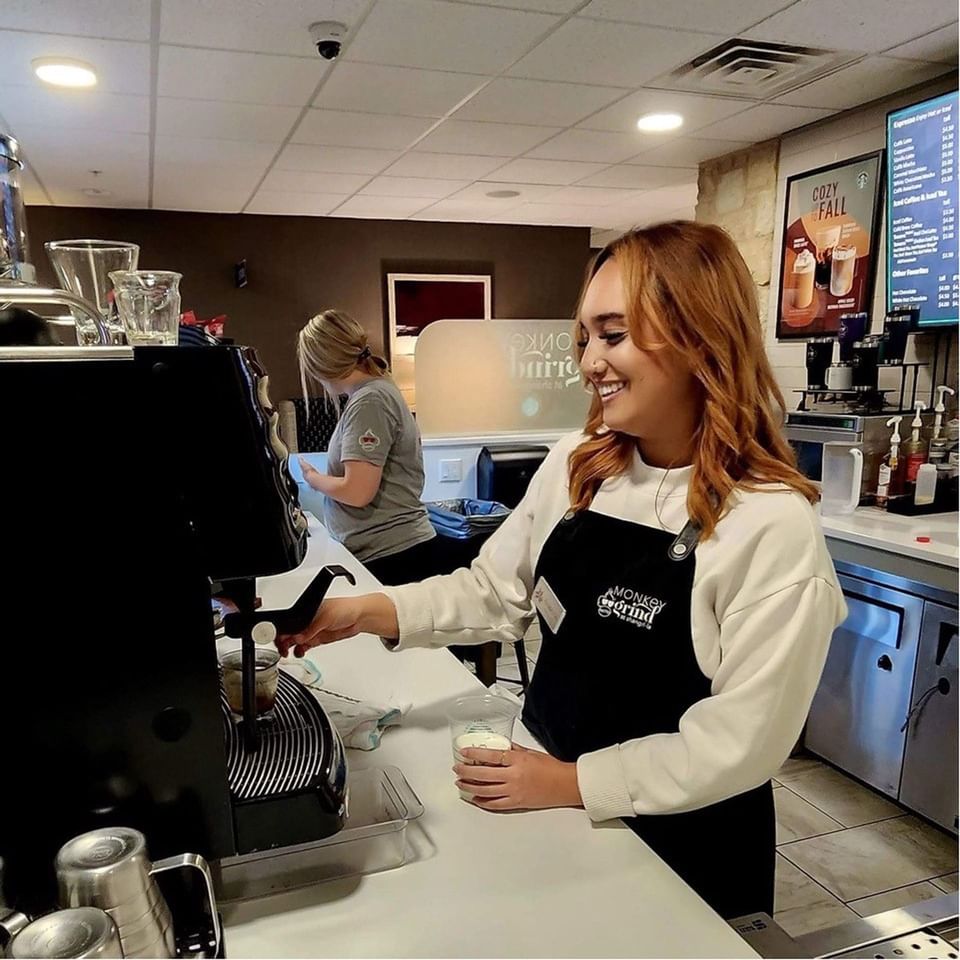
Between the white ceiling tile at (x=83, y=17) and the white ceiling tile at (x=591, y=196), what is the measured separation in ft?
9.40

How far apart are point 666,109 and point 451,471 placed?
2417 mm

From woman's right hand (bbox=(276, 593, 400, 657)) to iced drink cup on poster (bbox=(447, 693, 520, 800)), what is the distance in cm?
16

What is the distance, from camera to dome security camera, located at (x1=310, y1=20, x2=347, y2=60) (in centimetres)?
236

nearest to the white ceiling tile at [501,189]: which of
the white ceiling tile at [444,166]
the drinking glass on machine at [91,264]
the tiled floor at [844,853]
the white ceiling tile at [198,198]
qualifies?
the white ceiling tile at [444,166]

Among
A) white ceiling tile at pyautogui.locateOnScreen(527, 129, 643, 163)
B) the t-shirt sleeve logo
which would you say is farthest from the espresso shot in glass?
white ceiling tile at pyautogui.locateOnScreen(527, 129, 643, 163)

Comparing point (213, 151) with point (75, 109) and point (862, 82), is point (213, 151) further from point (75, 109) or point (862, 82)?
point (862, 82)

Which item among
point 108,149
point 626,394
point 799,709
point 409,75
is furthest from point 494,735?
point 108,149

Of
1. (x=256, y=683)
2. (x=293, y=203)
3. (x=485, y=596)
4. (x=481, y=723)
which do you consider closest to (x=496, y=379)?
(x=293, y=203)

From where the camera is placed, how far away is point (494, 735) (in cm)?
104

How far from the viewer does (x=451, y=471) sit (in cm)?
488

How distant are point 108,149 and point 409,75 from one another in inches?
71.1

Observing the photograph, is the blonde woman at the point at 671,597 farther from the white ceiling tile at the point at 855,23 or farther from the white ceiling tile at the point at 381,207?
the white ceiling tile at the point at 381,207

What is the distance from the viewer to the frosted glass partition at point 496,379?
5.07 m

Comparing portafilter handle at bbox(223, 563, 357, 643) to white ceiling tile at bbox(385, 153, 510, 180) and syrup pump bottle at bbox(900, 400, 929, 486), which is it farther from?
white ceiling tile at bbox(385, 153, 510, 180)
